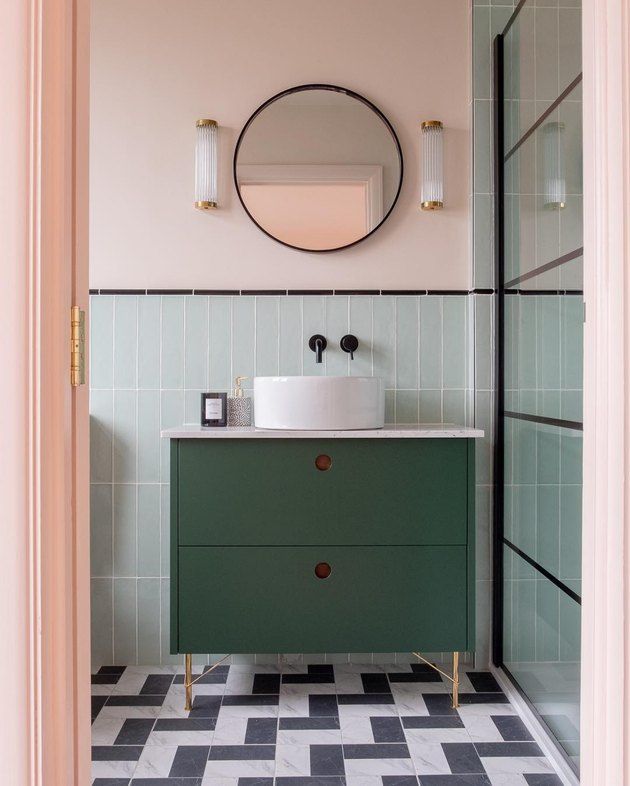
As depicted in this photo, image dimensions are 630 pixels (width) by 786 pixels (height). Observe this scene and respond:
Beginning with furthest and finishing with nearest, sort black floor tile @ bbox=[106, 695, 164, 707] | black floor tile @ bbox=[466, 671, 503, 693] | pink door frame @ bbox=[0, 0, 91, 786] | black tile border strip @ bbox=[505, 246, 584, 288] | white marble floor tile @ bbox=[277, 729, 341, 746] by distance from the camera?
black floor tile @ bbox=[466, 671, 503, 693] → black floor tile @ bbox=[106, 695, 164, 707] → white marble floor tile @ bbox=[277, 729, 341, 746] → black tile border strip @ bbox=[505, 246, 584, 288] → pink door frame @ bbox=[0, 0, 91, 786]

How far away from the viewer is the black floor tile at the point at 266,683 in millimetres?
2156

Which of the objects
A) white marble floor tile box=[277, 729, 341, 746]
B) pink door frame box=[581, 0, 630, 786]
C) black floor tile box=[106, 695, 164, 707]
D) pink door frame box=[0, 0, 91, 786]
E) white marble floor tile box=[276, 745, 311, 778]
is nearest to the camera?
pink door frame box=[0, 0, 91, 786]

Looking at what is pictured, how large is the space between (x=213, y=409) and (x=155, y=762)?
3.30 ft

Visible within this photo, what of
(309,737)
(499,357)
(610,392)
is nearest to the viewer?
(610,392)

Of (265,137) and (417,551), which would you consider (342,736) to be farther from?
(265,137)

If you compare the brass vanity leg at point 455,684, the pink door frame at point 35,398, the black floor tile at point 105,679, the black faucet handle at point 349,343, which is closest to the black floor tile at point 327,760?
the brass vanity leg at point 455,684

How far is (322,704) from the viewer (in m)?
2.04

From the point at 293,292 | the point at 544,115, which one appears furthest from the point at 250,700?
the point at 544,115

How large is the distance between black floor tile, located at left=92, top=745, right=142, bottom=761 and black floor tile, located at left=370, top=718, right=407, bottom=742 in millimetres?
650

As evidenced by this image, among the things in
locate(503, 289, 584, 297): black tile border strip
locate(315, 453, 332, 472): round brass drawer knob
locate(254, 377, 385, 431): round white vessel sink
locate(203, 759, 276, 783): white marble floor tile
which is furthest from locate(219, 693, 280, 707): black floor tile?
locate(503, 289, 584, 297): black tile border strip

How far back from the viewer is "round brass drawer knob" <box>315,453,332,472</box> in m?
1.97

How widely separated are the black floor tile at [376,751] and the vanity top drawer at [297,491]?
1.77 feet

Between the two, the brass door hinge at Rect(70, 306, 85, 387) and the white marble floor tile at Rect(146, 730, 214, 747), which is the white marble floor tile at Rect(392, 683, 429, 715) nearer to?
the white marble floor tile at Rect(146, 730, 214, 747)

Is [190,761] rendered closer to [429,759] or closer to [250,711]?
[250,711]
